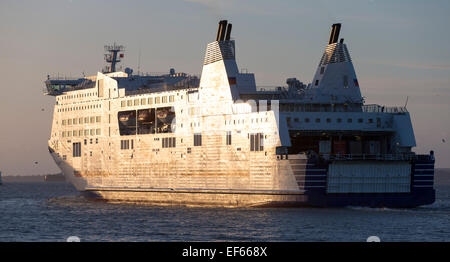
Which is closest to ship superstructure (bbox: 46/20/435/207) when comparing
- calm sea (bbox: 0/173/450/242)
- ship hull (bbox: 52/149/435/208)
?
ship hull (bbox: 52/149/435/208)

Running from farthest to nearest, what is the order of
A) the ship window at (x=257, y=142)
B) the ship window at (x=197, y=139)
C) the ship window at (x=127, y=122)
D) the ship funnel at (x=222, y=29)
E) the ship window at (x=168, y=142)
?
the ship window at (x=127, y=122), the ship window at (x=168, y=142), the ship window at (x=197, y=139), the ship funnel at (x=222, y=29), the ship window at (x=257, y=142)

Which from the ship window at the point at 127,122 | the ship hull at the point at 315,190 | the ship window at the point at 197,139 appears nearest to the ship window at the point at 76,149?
the ship window at the point at 127,122

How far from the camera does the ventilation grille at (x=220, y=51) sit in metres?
58.7

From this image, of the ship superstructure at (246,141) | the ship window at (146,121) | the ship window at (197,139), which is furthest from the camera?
the ship window at (146,121)

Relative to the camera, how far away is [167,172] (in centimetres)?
6338

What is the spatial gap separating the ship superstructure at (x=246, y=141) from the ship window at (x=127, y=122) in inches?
3.1

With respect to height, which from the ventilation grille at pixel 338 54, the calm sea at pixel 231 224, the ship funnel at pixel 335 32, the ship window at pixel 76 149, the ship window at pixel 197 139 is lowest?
the calm sea at pixel 231 224

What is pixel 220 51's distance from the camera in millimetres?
58656

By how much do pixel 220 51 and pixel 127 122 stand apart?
41.4 ft

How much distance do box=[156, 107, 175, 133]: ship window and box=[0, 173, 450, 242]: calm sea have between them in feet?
24.6

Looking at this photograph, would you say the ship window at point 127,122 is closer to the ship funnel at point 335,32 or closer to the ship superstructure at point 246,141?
the ship superstructure at point 246,141
